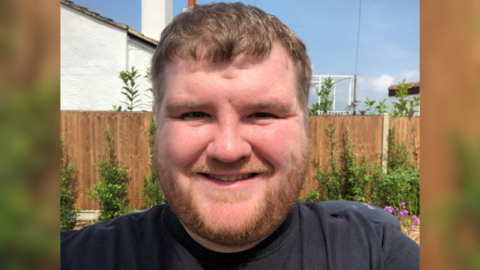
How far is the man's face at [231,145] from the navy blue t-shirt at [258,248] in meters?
0.13

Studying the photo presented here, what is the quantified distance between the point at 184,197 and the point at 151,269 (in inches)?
17.1

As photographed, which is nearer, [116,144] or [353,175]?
[353,175]

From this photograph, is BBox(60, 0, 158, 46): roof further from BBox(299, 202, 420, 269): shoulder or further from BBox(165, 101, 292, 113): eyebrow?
BBox(299, 202, 420, 269): shoulder

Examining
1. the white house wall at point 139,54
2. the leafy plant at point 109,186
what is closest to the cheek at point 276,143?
the leafy plant at point 109,186

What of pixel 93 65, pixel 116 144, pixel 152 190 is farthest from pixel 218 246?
pixel 93 65

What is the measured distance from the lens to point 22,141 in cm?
19

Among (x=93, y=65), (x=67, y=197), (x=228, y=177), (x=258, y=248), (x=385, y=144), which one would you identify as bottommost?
(x=67, y=197)

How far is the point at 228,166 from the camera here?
1566 millimetres

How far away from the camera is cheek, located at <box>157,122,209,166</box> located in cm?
155

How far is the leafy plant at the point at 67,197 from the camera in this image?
22.4 feet

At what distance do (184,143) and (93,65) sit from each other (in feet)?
37.4

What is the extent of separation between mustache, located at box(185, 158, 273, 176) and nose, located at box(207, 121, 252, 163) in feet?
0.15

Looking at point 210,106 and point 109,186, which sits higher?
point 210,106

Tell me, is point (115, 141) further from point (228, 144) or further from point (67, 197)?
point (228, 144)
